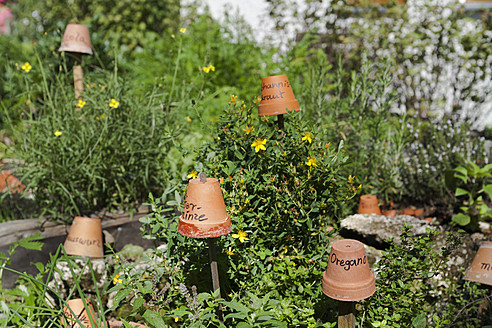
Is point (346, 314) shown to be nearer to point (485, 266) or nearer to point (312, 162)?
point (312, 162)

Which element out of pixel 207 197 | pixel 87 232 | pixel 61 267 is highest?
pixel 207 197

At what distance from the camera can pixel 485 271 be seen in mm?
1832

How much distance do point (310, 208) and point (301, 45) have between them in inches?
118

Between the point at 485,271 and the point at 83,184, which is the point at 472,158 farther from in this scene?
the point at 83,184

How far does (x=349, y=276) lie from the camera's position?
4.55ft

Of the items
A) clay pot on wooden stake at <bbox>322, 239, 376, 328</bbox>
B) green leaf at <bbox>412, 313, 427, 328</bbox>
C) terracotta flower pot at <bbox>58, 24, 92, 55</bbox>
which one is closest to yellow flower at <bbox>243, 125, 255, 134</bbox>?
clay pot on wooden stake at <bbox>322, 239, 376, 328</bbox>

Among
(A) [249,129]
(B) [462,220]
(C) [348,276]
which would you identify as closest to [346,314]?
(C) [348,276]

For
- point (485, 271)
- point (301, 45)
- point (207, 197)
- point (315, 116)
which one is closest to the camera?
point (207, 197)

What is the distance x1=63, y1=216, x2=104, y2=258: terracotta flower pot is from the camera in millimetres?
2322

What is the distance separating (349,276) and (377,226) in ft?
3.31

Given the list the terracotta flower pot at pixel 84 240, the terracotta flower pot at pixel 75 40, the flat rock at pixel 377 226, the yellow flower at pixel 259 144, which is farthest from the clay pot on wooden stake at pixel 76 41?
the flat rock at pixel 377 226

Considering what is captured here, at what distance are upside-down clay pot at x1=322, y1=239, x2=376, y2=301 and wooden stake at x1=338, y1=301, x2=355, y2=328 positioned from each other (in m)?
0.09

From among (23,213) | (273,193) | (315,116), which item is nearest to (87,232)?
(23,213)

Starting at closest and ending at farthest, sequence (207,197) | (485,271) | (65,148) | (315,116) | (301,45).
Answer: (207,197)
(485,271)
(65,148)
(315,116)
(301,45)
